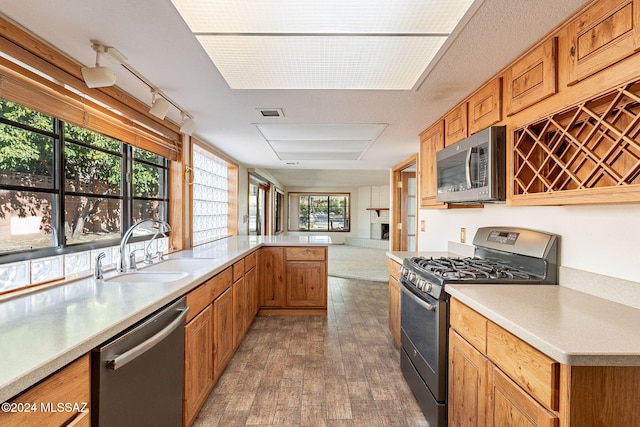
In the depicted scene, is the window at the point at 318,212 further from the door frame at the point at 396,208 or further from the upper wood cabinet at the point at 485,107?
the upper wood cabinet at the point at 485,107

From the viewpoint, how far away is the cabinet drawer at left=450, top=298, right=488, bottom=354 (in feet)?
4.38

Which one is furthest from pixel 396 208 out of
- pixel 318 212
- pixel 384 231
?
pixel 318 212

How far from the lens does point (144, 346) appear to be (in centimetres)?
123

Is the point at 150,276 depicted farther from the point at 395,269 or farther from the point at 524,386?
the point at 524,386

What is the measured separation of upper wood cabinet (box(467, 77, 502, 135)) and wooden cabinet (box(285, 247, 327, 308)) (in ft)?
7.04

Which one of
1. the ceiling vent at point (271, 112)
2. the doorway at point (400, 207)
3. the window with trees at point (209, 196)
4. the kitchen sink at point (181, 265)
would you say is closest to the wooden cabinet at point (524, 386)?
the kitchen sink at point (181, 265)

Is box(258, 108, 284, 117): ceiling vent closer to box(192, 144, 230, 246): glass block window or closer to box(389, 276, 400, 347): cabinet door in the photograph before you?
box(192, 144, 230, 246): glass block window

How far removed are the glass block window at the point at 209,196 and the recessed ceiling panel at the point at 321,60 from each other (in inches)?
68.8

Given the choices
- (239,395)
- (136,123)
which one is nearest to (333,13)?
(136,123)

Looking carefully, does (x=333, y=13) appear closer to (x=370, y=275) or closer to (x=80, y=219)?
(x=80, y=219)

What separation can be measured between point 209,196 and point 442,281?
3134mm

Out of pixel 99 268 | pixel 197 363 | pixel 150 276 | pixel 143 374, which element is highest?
pixel 99 268

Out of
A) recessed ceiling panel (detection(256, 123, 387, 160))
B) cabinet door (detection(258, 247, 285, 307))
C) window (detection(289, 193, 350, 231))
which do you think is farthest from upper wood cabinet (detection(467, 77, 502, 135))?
window (detection(289, 193, 350, 231))

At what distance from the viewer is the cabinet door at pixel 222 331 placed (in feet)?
7.04
